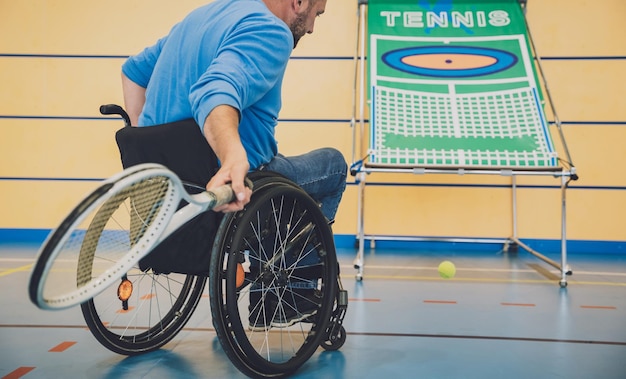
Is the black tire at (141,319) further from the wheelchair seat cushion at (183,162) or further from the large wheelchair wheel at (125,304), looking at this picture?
the wheelchair seat cushion at (183,162)

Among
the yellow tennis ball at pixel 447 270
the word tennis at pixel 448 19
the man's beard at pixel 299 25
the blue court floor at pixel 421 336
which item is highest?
the word tennis at pixel 448 19

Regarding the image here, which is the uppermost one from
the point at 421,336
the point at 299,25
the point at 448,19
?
the point at 448,19

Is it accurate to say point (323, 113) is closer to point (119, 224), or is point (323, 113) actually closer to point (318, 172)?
point (318, 172)

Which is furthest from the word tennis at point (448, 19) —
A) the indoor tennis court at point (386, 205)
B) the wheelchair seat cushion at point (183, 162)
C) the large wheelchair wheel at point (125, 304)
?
the wheelchair seat cushion at point (183, 162)

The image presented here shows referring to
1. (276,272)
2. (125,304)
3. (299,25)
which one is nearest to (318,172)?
(276,272)

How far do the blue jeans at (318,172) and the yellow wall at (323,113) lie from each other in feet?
7.36

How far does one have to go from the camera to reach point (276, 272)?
5.19ft

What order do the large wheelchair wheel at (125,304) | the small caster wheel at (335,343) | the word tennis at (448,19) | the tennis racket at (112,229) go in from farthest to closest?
the word tennis at (448,19)
the small caster wheel at (335,343)
the large wheelchair wheel at (125,304)
the tennis racket at (112,229)

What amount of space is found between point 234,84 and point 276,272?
1.77 ft

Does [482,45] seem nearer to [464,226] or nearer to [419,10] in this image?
[419,10]

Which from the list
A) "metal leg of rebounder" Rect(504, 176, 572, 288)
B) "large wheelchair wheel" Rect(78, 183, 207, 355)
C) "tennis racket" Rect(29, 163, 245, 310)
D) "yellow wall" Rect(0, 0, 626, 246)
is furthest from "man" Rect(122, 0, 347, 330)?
"yellow wall" Rect(0, 0, 626, 246)

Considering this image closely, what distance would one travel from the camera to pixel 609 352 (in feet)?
5.89

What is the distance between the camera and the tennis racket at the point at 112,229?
0.85 metres

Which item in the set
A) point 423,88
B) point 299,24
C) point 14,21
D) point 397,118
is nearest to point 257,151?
point 299,24
